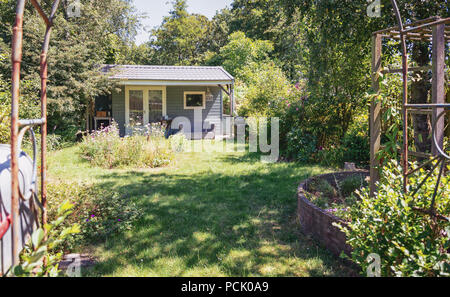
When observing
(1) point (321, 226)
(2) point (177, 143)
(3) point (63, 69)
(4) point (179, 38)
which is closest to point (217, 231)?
(1) point (321, 226)

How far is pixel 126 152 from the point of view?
27.3 feet

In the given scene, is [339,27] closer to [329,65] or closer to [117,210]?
[329,65]

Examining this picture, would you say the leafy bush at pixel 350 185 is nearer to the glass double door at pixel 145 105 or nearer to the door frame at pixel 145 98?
the glass double door at pixel 145 105

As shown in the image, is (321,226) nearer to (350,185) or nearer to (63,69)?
(350,185)

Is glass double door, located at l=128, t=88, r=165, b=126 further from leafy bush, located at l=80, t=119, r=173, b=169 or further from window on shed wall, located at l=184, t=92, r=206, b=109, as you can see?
leafy bush, located at l=80, t=119, r=173, b=169

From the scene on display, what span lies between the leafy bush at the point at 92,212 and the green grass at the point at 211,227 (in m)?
0.15

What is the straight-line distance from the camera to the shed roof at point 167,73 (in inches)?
546

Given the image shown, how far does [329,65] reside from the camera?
698 centimetres

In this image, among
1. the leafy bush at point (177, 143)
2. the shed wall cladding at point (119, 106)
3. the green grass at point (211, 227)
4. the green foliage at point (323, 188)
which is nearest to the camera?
the green grass at point (211, 227)

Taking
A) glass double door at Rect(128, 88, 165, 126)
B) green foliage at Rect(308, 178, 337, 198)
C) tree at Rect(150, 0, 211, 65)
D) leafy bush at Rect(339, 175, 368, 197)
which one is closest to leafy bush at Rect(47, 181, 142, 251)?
green foliage at Rect(308, 178, 337, 198)

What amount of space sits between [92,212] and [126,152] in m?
4.35

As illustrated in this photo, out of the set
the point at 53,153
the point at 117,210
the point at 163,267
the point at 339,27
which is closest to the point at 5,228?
the point at 163,267

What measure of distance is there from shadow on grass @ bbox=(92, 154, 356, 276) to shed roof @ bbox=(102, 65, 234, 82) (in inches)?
313

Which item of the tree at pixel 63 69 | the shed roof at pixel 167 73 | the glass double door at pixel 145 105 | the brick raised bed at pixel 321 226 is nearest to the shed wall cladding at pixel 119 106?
the glass double door at pixel 145 105
